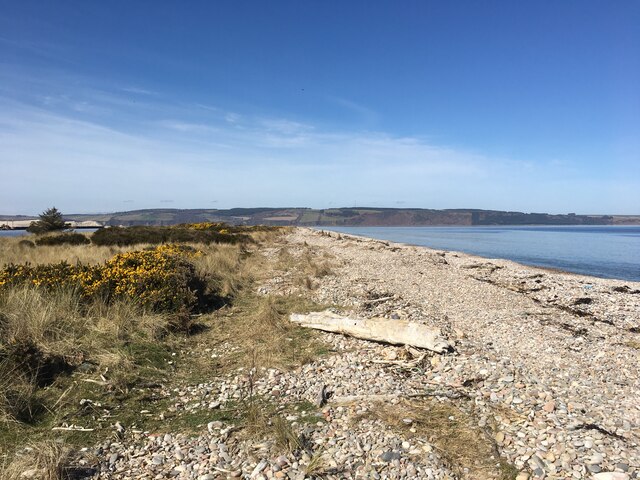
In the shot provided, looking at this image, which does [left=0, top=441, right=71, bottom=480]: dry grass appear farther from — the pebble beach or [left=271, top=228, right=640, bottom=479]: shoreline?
[left=271, top=228, right=640, bottom=479]: shoreline

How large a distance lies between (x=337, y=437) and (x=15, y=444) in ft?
12.1

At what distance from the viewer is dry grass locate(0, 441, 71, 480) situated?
12.4 feet

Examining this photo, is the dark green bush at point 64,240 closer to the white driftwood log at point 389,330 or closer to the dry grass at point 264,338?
the dry grass at point 264,338

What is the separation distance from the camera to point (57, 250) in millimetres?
20750

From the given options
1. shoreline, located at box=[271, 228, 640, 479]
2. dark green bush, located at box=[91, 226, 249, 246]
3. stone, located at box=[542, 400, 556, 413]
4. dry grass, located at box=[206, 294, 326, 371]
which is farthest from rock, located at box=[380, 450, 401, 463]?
dark green bush, located at box=[91, 226, 249, 246]

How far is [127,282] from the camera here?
980 centimetres

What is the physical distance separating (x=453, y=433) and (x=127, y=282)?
8317mm

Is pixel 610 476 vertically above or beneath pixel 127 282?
beneath

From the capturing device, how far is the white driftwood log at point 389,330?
772 cm

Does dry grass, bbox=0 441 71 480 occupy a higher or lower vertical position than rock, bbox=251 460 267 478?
higher

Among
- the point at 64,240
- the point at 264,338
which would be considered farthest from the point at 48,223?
the point at 264,338

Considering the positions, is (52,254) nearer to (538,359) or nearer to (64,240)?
(64,240)

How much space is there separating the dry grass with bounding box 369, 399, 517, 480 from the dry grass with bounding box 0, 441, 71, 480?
353 cm

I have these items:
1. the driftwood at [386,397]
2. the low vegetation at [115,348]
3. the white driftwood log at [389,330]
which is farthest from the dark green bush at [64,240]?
the driftwood at [386,397]
